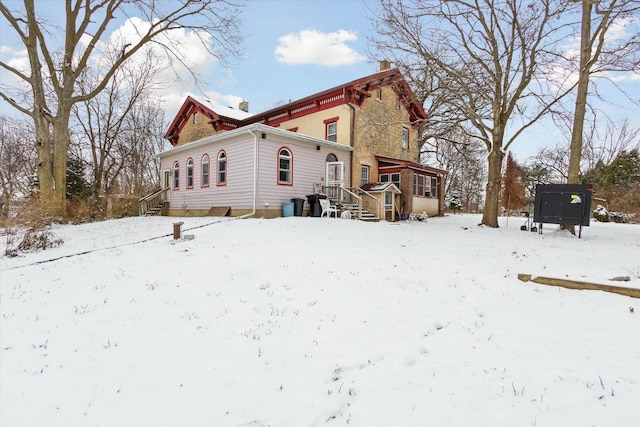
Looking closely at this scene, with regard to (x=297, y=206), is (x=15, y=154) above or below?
above

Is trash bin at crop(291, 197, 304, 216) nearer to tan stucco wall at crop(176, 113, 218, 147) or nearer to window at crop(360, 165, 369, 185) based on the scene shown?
window at crop(360, 165, 369, 185)

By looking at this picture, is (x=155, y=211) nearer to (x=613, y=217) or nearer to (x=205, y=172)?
(x=205, y=172)

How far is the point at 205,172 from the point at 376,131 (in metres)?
9.18

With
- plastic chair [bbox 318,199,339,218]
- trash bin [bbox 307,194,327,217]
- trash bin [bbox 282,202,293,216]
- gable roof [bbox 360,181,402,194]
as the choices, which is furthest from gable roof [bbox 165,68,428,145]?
trash bin [bbox 282,202,293,216]

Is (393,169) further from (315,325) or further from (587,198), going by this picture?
(315,325)

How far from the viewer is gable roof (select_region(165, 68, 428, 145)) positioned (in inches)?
651

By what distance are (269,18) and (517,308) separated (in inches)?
491

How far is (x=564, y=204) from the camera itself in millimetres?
10641

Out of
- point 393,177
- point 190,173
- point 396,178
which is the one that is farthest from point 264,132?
point 396,178

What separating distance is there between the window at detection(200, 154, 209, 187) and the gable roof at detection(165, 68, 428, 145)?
486cm

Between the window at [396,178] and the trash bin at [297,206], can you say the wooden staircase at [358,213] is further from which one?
the window at [396,178]

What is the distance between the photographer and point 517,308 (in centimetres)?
426

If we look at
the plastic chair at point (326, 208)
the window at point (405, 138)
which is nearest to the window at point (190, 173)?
the plastic chair at point (326, 208)

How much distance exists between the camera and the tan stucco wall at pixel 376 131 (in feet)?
55.2
